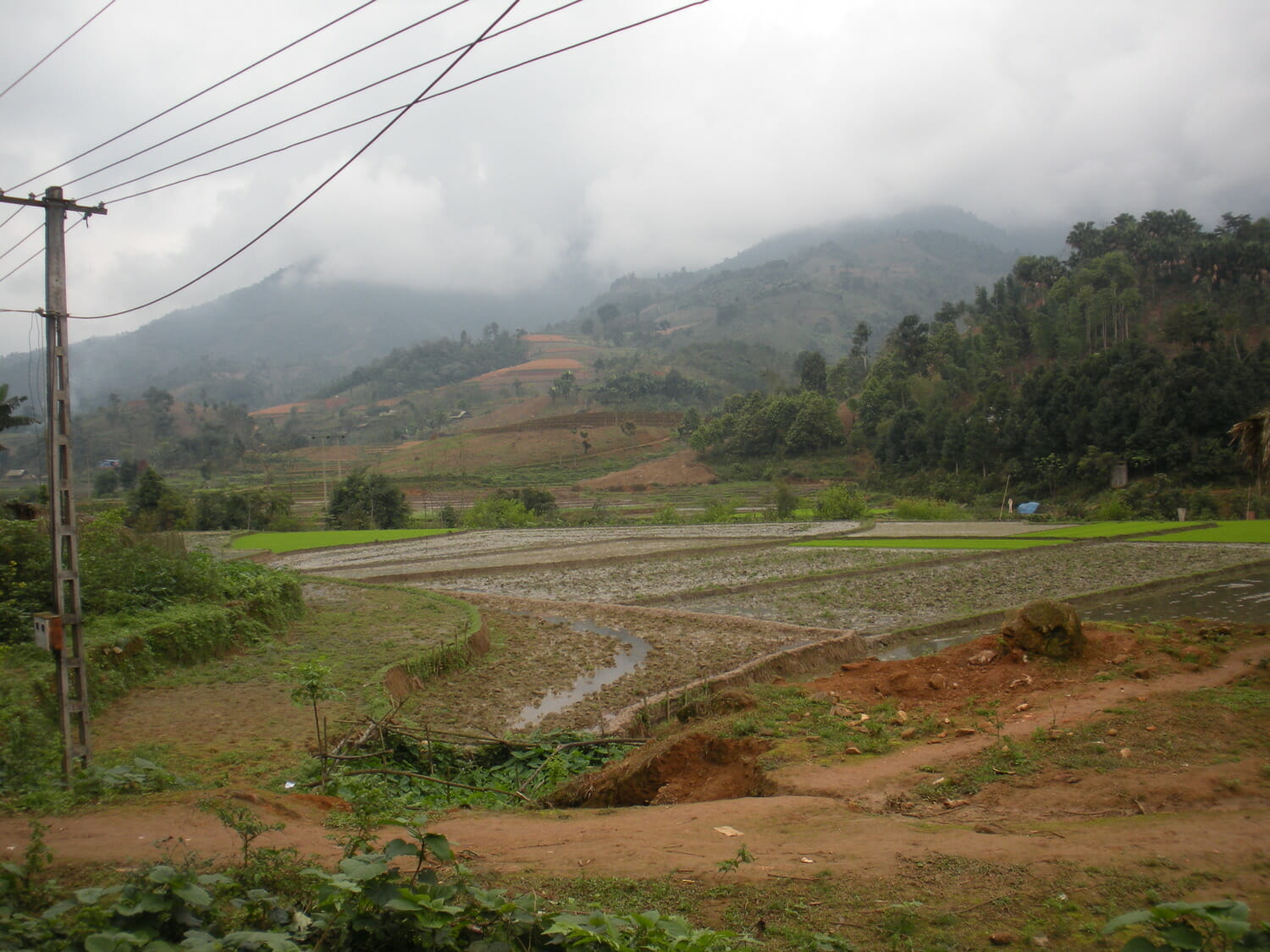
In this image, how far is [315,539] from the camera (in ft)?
116

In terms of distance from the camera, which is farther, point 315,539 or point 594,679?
point 315,539

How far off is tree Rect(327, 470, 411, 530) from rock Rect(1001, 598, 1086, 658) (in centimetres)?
3956

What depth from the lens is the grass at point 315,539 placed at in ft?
106

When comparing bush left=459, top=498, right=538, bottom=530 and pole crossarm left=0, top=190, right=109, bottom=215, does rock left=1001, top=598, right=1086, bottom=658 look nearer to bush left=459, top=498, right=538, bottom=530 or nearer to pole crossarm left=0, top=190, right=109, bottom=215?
pole crossarm left=0, top=190, right=109, bottom=215

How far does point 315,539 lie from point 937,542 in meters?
27.4

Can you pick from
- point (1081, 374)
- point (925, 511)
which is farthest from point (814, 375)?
point (925, 511)

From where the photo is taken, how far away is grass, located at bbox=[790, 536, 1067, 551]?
25.0 meters

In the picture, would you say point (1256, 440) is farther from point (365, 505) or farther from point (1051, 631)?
point (365, 505)

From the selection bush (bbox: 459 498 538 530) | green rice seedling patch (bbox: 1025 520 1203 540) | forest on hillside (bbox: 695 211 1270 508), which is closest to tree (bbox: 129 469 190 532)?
bush (bbox: 459 498 538 530)

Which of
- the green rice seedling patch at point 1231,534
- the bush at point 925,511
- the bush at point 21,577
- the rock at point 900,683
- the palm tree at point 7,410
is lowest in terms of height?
the bush at point 925,511

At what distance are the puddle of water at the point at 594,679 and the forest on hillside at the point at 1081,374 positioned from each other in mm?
36040

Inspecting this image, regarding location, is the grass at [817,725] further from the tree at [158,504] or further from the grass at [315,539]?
the tree at [158,504]

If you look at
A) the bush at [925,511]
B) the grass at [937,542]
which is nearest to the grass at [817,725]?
the grass at [937,542]

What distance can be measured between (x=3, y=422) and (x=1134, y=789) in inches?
855
